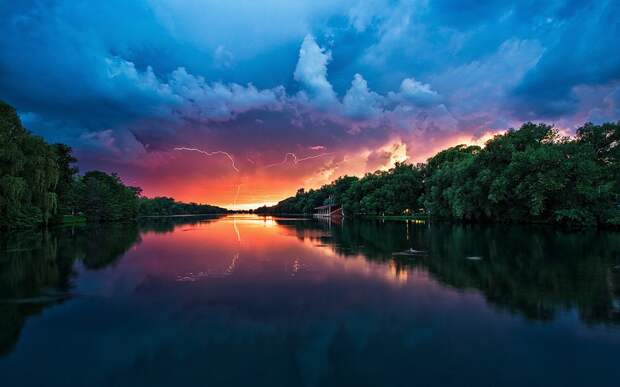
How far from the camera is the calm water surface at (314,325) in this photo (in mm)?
6793

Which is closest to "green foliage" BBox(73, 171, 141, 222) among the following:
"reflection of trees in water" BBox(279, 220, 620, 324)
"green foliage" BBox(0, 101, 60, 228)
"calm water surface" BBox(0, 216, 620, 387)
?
"green foliage" BBox(0, 101, 60, 228)

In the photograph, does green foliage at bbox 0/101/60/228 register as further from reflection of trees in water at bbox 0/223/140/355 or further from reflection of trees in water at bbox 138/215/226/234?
reflection of trees in water at bbox 0/223/140/355

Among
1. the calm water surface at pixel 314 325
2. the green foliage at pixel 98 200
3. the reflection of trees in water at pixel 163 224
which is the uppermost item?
the green foliage at pixel 98 200

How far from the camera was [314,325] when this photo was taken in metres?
9.51

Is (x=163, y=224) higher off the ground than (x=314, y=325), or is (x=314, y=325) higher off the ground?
(x=163, y=224)

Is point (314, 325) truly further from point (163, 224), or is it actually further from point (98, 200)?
point (98, 200)

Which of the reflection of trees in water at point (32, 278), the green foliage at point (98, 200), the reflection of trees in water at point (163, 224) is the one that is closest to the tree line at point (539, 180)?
the reflection of trees in water at point (163, 224)

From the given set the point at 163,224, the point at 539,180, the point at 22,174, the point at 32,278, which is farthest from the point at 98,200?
the point at 539,180

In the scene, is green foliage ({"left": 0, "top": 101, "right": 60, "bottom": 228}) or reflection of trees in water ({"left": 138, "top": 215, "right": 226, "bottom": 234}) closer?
green foliage ({"left": 0, "top": 101, "right": 60, "bottom": 228})

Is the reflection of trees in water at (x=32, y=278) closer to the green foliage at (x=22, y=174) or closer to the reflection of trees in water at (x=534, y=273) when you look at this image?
the reflection of trees in water at (x=534, y=273)

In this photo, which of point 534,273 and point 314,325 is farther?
point 534,273

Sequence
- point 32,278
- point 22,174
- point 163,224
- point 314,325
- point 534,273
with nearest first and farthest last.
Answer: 1. point 314,325
2. point 32,278
3. point 534,273
4. point 22,174
5. point 163,224

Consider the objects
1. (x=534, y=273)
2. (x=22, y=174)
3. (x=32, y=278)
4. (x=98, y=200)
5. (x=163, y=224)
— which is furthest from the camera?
(x=98, y=200)

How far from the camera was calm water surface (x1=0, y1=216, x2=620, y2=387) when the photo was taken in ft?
22.3
